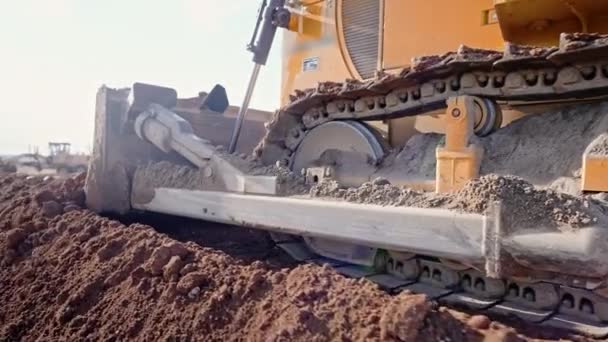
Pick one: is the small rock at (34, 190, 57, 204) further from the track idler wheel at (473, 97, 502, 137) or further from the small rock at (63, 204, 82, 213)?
the track idler wheel at (473, 97, 502, 137)

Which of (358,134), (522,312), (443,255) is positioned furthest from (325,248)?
(522,312)

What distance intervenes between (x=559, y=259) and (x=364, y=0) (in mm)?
2546

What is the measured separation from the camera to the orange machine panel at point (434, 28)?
3037 millimetres

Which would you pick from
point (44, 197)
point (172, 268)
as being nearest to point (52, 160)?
point (44, 197)

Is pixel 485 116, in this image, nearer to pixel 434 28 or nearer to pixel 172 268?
pixel 434 28

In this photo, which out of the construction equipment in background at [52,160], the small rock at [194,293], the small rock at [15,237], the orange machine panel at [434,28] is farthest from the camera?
the construction equipment in background at [52,160]

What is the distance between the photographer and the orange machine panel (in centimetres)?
304

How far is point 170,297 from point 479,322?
1.30m

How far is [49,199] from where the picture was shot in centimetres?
402

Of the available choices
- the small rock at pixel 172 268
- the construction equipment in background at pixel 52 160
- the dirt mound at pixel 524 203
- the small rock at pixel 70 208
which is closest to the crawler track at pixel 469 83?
the dirt mound at pixel 524 203

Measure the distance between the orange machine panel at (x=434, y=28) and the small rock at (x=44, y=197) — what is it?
257 centimetres

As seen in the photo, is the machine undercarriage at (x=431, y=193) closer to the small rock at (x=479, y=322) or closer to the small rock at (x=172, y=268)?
the small rock at (x=479, y=322)

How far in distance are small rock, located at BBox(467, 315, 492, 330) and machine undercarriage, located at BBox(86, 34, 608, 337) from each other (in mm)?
156

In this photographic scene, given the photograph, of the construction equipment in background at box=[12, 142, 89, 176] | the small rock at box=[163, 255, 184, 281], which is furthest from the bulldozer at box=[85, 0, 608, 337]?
the construction equipment in background at box=[12, 142, 89, 176]
